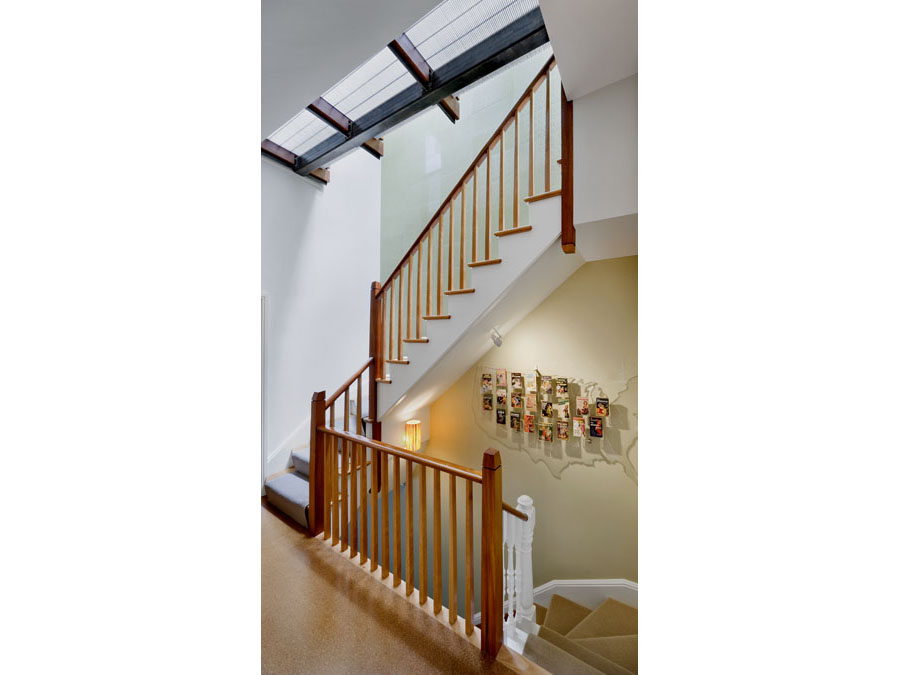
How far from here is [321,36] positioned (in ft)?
4.49

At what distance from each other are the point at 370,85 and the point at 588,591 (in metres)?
4.19

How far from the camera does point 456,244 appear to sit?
12.6 feet

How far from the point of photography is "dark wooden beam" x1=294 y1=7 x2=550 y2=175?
2047 mm

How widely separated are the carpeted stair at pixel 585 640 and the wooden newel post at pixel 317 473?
151 cm

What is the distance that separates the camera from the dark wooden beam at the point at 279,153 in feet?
10.2

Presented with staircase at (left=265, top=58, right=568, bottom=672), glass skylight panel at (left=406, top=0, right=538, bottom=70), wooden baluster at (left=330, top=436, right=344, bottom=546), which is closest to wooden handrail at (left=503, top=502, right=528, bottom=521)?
staircase at (left=265, top=58, right=568, bottom=672)

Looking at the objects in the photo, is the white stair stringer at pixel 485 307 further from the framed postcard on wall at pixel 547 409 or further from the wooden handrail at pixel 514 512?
the wooden handrail at pixel 514 512

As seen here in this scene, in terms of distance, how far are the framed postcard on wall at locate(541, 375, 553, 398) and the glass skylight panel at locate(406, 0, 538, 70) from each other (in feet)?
8.10

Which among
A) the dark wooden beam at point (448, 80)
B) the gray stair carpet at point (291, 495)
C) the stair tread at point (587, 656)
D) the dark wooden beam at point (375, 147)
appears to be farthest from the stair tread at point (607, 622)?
the dark wooden beam at point (375, 147)

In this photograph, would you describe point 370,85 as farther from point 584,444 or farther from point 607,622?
point 607,622

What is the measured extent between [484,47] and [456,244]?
184 centimetres
